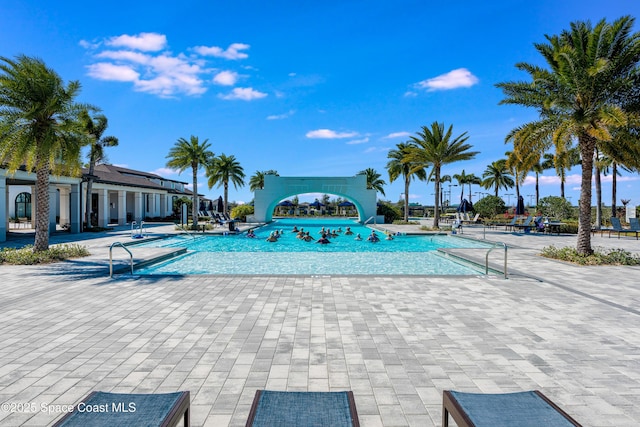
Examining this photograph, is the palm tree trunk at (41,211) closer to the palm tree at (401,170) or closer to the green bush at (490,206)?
the palm tree at (401,170)

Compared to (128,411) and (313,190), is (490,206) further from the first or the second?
(128,411)

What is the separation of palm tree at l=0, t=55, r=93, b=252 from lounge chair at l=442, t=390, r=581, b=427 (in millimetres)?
14319

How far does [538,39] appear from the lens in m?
12.8

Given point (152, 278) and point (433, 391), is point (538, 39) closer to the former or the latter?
point (433, 391)

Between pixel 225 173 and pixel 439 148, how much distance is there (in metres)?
24.7

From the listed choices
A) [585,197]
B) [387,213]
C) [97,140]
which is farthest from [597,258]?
[97,140]

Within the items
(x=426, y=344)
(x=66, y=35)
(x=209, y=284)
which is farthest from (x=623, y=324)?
(x=66, y=35)

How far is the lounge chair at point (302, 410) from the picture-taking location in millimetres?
2418

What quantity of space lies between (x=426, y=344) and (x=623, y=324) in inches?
144

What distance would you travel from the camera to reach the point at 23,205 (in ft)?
118

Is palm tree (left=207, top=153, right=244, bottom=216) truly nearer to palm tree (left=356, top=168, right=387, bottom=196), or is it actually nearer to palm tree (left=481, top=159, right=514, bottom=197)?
palm tree (left=356, top=168, right=387, bottom=196)

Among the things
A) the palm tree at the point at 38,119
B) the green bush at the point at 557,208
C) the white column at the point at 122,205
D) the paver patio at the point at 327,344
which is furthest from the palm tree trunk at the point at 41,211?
the green bush at the point at 557,208

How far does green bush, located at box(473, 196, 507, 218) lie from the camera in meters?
40.5

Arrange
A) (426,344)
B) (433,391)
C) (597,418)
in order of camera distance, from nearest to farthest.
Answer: (597,418) < (433,391) < (426,344)
